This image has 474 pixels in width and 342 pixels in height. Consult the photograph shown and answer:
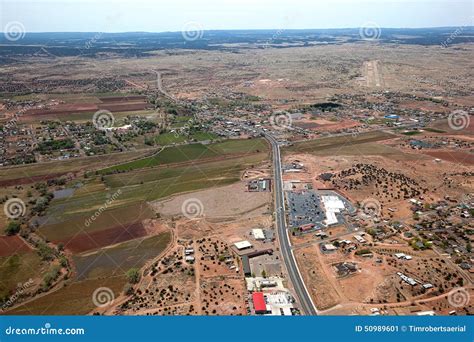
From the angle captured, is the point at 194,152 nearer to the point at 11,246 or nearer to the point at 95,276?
the point at 11,246

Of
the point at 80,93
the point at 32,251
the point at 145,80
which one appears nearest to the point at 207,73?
the point at 145,80

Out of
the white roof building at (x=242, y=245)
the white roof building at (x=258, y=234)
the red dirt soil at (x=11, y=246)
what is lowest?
the white roof building at (x=242, y=245)

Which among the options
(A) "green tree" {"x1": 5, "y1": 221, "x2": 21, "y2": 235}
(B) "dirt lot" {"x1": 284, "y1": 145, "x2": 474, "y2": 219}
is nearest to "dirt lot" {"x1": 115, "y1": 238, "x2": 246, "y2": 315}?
(A) "green tree" {"x1": 5, "y1": 221, "x2": 21, "y2": 235}

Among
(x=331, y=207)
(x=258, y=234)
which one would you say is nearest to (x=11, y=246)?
(x=258, y=234)

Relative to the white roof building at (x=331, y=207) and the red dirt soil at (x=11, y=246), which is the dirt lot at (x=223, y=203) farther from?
the red dirt soil at (x=11, y=246)

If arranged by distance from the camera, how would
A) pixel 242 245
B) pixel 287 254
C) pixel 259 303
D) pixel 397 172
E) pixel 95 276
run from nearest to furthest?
pixel 259 303, pixel 95 276, pixel 287 254, pixel 242 245, pixel 397 172

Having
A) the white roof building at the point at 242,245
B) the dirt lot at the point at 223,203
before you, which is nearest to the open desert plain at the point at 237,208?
the white roof building at the point at 242,245

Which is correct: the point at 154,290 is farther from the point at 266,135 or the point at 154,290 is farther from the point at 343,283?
the point at 266,135
